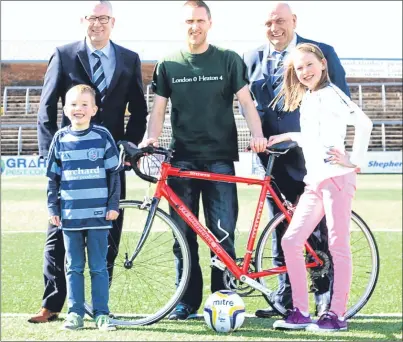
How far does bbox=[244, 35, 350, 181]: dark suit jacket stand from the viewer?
4.43m

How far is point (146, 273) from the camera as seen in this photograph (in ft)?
14.6

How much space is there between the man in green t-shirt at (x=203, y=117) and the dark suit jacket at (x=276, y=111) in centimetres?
27

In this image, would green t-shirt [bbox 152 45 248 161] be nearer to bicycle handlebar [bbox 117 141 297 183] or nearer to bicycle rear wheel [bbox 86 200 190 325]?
bicycle handlebar [bbox 117 141 297 183]

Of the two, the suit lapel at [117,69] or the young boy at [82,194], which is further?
the suit lapel at [117,69]

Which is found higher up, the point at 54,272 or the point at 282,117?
the point at 282,117

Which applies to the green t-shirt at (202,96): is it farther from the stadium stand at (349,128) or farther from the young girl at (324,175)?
the stadium stand at (349,128)

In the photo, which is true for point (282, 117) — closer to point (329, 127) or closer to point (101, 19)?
point (329, 127)

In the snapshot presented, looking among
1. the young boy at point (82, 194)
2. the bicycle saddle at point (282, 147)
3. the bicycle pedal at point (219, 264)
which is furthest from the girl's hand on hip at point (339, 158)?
the young boy at point (82, 194)

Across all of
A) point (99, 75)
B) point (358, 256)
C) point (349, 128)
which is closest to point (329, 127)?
point (358, 256)

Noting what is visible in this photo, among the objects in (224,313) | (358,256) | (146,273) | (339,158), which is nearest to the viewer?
(339,158)

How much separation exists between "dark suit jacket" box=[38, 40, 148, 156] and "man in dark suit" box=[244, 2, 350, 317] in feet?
2.60

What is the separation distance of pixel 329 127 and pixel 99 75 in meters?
1.39

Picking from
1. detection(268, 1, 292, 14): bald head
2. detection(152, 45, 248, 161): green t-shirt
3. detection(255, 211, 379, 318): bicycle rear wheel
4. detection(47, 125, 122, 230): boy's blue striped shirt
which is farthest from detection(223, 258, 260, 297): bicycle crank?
detection(268, 1, 292, 14): bald head

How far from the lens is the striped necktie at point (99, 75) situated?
4.27 metres
